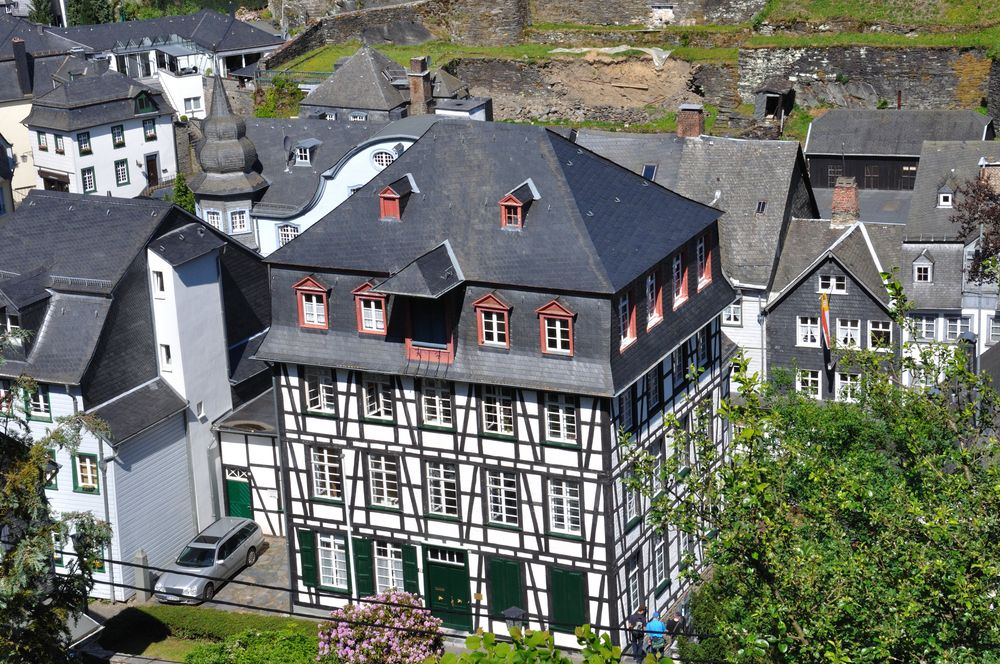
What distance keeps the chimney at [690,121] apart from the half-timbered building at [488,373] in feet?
55.2

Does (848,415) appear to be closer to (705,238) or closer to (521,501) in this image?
(705,238)

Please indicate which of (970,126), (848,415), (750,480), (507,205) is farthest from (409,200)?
(970,126)

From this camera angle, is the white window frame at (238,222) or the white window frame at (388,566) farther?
the white window frame at (238,222)

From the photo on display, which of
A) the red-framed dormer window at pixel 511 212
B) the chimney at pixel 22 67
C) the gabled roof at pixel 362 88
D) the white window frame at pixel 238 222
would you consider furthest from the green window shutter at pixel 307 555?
the chimney at pixel 22 67

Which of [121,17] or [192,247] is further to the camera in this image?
[121,17]

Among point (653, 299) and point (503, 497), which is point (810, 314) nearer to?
point (653, 299)

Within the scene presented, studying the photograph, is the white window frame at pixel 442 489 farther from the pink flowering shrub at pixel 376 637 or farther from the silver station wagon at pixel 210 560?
the silver station wagon at pixel 210 560

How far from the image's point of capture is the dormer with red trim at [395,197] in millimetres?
38875

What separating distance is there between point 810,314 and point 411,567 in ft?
62.9

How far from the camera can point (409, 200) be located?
129ft

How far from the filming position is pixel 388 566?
4009cm

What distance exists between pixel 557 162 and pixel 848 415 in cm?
1119

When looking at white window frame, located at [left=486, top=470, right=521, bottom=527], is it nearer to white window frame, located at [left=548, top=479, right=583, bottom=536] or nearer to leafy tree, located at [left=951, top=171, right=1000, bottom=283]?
white window frame, located at [left=548, top=479, right=583, bottom=536]

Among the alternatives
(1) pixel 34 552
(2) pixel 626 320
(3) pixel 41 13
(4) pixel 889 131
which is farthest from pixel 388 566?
(3) pixel 41 13
